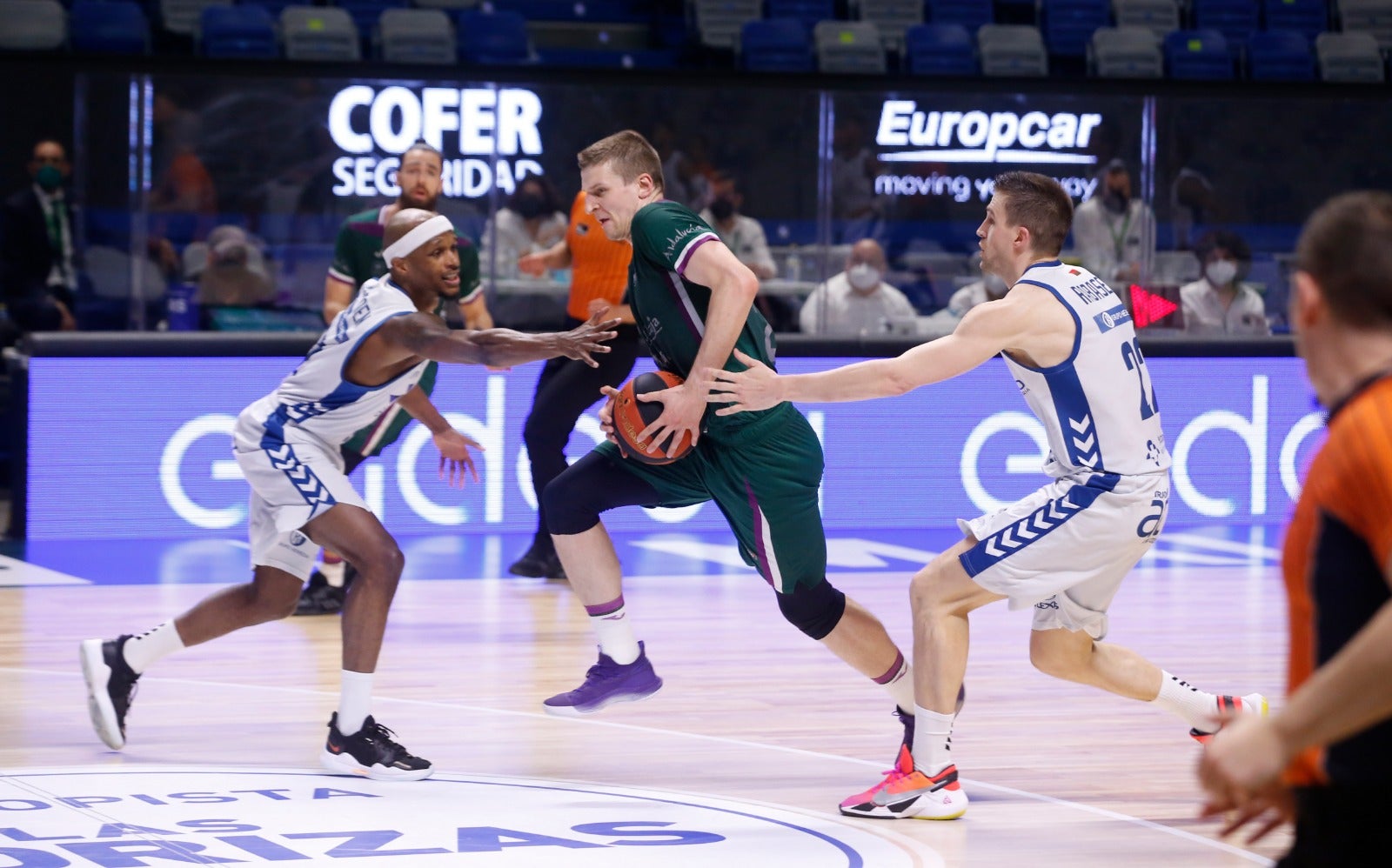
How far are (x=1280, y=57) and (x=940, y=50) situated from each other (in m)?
2.89

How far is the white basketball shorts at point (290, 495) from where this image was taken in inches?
187

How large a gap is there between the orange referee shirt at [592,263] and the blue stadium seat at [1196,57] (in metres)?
8.23

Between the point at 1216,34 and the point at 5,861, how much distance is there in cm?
1314

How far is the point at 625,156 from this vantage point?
4758 mm

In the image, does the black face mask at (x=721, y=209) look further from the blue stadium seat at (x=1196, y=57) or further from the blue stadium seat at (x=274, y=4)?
the blue stadium seat at (x=1196, y=57)

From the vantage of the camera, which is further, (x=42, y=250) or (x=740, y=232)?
(x=42, y=250)

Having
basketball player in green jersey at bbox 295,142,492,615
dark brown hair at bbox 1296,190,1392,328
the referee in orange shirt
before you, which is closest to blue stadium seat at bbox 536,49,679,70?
the referee in orange shirt

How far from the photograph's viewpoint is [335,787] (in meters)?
4.48

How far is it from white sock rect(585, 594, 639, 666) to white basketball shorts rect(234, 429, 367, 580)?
27.3 inches

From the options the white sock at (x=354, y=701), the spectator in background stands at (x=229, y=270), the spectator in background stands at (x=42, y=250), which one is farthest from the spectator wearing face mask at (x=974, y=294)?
the white sock at (x=354, y=701)

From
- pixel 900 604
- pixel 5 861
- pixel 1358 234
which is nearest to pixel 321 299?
pixel 900 604

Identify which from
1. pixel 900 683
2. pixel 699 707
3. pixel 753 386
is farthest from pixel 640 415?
pixel 699 707

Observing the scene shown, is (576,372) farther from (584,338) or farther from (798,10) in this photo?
(798,10)

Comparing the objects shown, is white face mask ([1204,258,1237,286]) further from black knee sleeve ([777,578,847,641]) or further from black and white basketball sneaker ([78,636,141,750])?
black and white basketball sneaker ([78,636,141,750])
